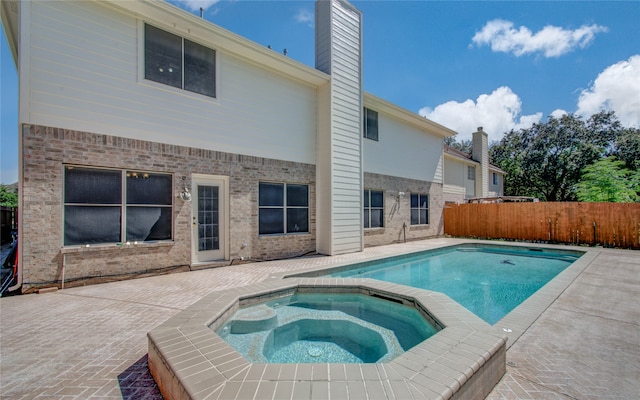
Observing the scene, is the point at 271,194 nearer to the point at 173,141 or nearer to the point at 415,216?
the point at 173,141

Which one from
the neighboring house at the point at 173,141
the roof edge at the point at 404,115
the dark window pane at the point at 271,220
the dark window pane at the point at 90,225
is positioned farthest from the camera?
the roof edge at the point at 404,115

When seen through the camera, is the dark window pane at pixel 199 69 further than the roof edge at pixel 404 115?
No

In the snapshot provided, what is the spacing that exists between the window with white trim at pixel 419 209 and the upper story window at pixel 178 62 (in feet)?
32.3

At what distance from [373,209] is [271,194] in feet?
15.5

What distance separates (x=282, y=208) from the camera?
342 inches

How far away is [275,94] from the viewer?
28.0 ft

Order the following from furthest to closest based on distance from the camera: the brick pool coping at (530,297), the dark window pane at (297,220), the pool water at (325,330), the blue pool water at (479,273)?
the dark window pane at (297,220) < the blue pool water at (479,273) < the brick pool coping at (530,297) < the pool water at (325,330)

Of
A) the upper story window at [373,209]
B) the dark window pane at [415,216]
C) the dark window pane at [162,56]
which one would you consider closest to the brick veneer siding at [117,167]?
the dark window pane at [162,56]

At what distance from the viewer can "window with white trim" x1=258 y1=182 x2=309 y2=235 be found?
27.1 ft

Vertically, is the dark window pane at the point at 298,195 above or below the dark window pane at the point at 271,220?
above

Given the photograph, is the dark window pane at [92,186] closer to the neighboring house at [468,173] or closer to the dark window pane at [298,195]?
the dark window pane at [298,195]

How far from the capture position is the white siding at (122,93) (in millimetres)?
5223

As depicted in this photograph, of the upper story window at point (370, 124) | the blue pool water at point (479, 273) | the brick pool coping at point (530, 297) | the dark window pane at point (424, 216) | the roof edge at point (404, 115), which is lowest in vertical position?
the blue pool water at point (479, 273)

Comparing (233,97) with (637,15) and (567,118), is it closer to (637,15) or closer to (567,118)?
(637,15)
